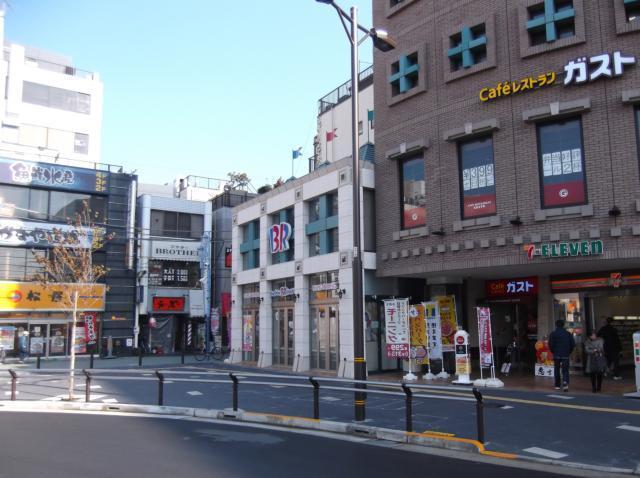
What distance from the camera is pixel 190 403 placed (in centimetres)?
1441

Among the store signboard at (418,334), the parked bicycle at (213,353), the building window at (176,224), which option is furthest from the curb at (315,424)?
the building window at (176,224)

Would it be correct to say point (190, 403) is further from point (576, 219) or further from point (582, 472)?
point (576, 219)

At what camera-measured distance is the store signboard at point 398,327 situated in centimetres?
1872

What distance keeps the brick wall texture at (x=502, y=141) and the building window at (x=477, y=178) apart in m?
0.26

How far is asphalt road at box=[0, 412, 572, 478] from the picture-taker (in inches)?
303

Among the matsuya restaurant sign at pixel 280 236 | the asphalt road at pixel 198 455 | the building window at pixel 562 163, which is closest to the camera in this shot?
the asphalt road at pixel 198 455

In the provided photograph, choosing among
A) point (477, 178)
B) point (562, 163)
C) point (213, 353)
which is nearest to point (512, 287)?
point (477, 178)

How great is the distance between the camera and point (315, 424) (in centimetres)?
1100

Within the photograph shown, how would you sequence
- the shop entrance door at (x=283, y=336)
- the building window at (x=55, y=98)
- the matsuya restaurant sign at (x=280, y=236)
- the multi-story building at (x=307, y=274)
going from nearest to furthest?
the multi-story building at (x=307, y=274), the shop entrance door at (x=283, y=336), the matsuya restaurant sign at (x=280, y=236), the building window at (x=55, y=98)

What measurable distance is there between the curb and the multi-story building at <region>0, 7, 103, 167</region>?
32309 millimetres

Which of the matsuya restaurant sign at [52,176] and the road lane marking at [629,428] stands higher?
the matsuya restaurant sign at [52,176]

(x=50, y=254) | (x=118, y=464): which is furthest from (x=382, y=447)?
(x=50, y=254)

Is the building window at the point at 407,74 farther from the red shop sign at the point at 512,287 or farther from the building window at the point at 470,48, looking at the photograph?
the red shop sign at the point at 512,287

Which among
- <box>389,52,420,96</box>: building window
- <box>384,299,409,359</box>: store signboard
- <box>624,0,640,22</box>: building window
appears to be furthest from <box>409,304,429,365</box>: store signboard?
<box>624,0,640,22</box>: building window
